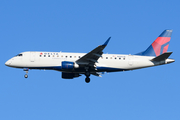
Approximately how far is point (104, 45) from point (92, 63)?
5.06 metres

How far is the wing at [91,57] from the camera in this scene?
143ft

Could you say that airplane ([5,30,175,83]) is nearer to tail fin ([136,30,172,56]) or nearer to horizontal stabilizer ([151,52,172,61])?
horizontal stabilizer ([151,52,172,61])

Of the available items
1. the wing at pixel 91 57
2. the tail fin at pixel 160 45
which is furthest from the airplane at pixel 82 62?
the tail fin at pixel 160 45

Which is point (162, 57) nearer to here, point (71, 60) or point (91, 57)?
point (91, 57)

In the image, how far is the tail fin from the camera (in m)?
50.0

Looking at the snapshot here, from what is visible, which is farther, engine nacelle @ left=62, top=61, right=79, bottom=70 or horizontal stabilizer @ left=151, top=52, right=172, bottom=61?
engine nacelle @ left=62, top=61, right=79, bottom=70

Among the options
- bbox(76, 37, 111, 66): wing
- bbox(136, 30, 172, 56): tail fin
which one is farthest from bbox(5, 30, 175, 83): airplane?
bbox(136, 30, 172, 56): tail fin

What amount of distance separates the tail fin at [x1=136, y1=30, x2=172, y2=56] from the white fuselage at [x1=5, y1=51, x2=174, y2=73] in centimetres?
211

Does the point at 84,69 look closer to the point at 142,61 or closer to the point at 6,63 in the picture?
the point at 142,61

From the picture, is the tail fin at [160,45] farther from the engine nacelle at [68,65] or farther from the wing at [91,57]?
the engine nacelle at [68,65]

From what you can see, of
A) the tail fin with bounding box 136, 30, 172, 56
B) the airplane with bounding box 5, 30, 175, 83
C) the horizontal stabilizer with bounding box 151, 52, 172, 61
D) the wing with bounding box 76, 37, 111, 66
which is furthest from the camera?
the tail fin with bounding box 136, 30, 172, 56

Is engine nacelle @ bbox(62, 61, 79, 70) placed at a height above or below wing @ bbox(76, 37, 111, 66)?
below

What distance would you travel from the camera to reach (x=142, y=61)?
47.9 m

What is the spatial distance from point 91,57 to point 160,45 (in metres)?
12.4
